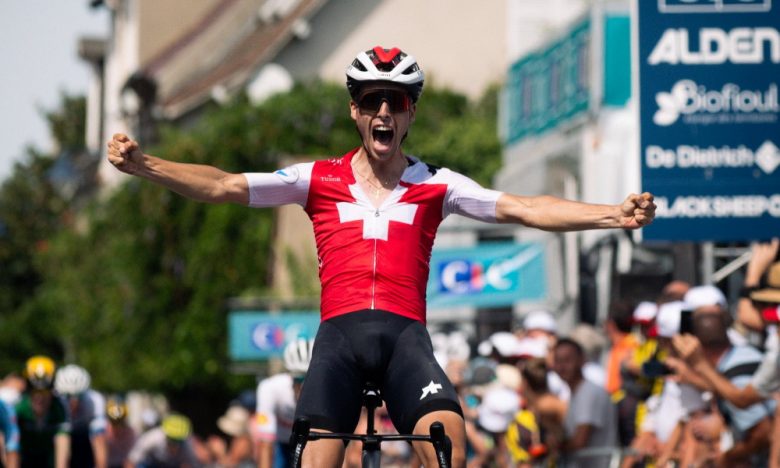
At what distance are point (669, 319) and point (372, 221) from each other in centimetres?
488

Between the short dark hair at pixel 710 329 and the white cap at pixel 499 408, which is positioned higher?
the short dark hair at pixel 710 329

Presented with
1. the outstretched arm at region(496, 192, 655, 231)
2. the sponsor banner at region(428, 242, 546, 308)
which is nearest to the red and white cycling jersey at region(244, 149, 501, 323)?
the outstretched arm at region(496, 192, 655, 231)

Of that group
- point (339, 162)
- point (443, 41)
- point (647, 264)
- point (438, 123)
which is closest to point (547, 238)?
point (647, 264)

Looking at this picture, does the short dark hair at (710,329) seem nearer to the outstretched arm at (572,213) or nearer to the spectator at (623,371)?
the spectator at (623,371)

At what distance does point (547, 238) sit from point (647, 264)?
2.36 metres

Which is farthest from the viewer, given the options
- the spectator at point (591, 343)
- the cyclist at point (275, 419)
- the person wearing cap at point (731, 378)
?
the spectator at point (591, 343)

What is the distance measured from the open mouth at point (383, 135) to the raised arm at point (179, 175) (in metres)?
0.69

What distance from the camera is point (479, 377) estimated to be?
53.7ft

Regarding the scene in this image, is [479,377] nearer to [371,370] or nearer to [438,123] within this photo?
[371,370]

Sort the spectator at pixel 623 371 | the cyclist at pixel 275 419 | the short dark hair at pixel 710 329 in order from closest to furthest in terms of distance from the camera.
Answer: the short dark hair at pixel 710 329, the spectator at pixel 623 371, the cyclist at pixel 275 419

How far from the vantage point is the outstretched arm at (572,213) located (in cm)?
816

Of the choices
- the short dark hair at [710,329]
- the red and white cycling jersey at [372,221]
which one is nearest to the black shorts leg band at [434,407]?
the red and white cycling jersey at [372,221]

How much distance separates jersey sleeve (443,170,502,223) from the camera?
28.5 ft

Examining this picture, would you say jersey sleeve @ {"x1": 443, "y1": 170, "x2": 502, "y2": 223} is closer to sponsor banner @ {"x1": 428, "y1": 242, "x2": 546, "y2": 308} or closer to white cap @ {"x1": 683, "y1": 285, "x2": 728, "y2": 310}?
white cap @ {"x1": 683, "y1": 285, "x2": 728, "y2": 310}
